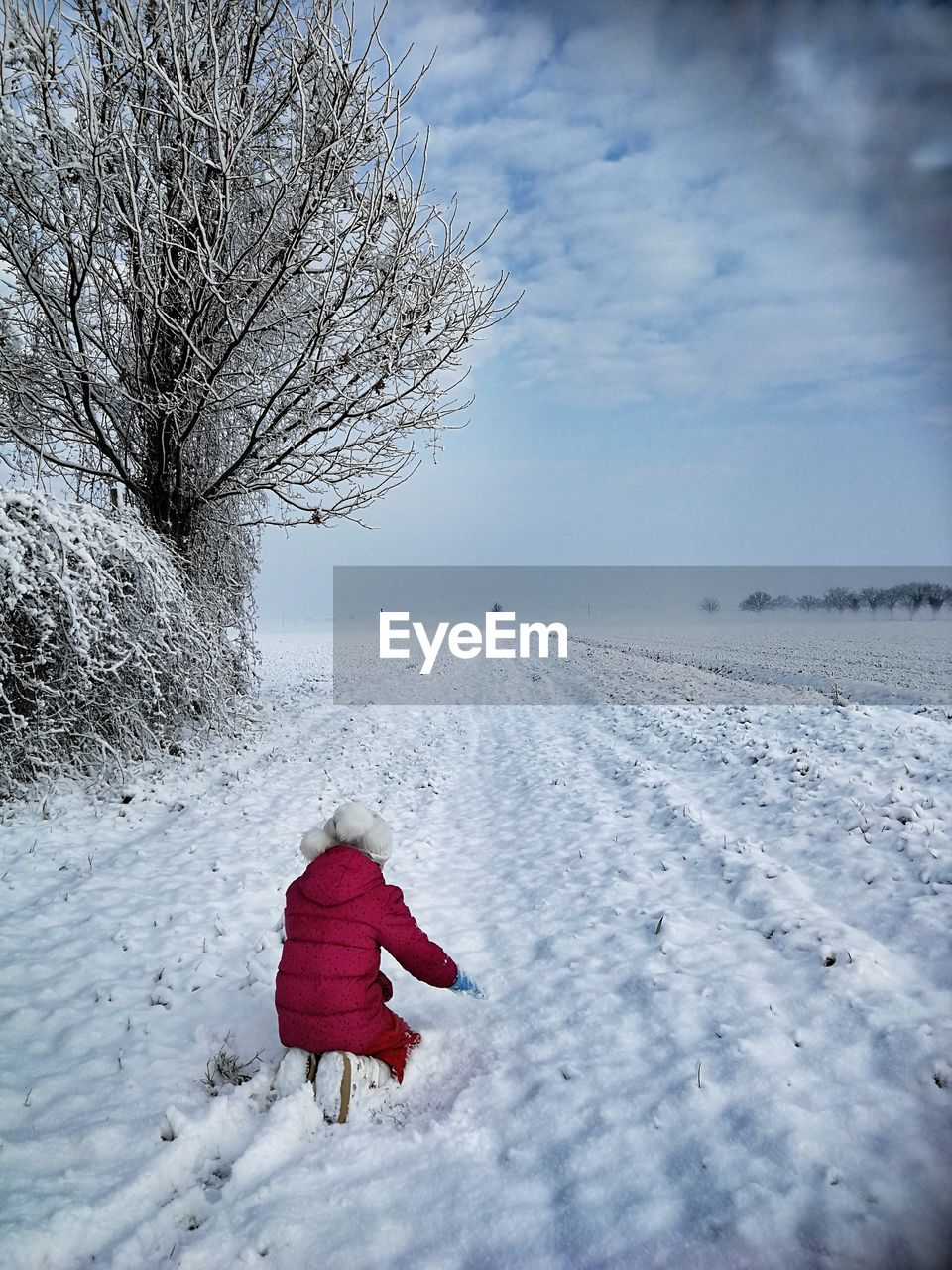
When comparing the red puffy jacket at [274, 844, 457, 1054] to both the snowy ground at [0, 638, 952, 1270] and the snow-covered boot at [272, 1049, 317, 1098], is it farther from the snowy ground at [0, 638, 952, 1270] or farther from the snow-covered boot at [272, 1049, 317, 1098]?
the snowy ground at [0, 638, 952, 1270]

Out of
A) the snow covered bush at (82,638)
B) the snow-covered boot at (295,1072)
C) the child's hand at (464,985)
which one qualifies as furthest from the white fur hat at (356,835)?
the snow covered bush at (82,638)

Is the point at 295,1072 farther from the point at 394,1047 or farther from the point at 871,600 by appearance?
A: the point at 871,600

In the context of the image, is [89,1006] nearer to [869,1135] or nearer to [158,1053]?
[158,1053]

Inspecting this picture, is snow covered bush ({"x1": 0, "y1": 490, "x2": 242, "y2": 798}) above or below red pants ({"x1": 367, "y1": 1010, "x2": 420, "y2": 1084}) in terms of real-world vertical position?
above

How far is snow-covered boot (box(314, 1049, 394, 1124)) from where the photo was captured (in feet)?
9.48

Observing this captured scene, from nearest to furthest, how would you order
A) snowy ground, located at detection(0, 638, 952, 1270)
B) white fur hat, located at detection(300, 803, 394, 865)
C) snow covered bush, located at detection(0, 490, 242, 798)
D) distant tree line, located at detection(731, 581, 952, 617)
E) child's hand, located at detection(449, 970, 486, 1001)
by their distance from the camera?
snowy ground, located at detection(0, 638, 952, 1270), white fur hat, located at detection(300, 803, 394, 865), child's hand, located at detection(449, 970, 486, 1001), snow covered bush, located at detection(0, 490, 242, 798), distant tree line, located at detection(731, 581, 952, 617)

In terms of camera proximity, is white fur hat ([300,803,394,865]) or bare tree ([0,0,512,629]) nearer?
white fur hat ([300,803,394,865])

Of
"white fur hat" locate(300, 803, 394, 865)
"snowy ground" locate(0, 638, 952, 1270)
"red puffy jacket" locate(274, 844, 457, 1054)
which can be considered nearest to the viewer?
"snowy ground" locate(0, 638, 952, 1270)

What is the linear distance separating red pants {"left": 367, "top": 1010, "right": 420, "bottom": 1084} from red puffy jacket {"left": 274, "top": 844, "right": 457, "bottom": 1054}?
6 centimetres

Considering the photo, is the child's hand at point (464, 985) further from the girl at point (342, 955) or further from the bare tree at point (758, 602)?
the bare tree at point (758, 602)

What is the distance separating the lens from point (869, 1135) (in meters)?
2.64

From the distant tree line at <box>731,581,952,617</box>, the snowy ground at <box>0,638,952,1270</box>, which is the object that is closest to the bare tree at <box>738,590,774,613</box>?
the distant tree line at <box>731,581,952,617</box>

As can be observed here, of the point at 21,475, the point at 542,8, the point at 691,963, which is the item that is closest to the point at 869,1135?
the point at 691,963

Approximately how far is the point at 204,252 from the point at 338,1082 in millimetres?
8610
